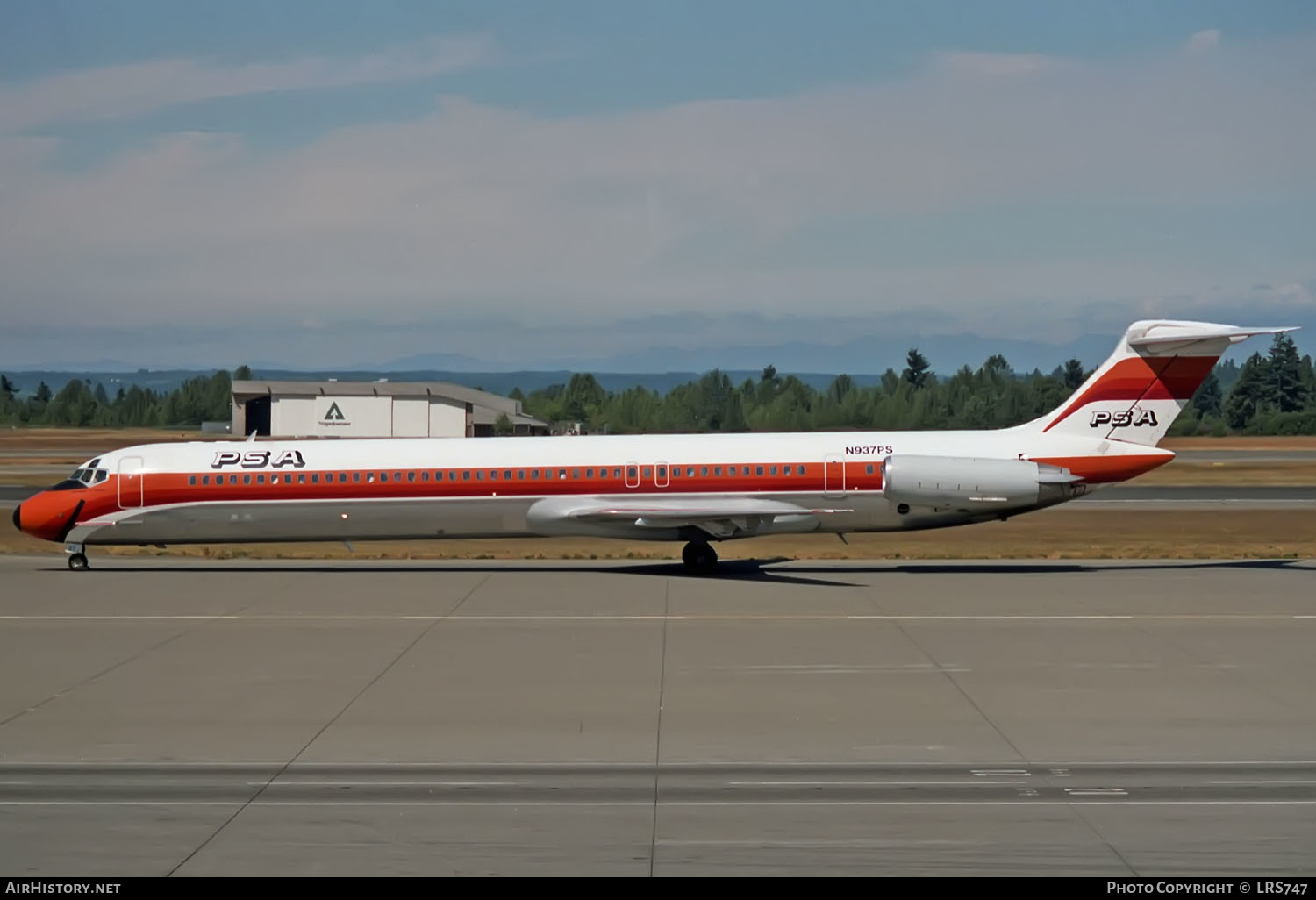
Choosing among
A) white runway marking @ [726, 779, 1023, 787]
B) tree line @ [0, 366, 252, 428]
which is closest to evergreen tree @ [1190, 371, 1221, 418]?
tree line @ [0, 366, 252, 428]

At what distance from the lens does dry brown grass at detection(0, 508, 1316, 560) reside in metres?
33.5

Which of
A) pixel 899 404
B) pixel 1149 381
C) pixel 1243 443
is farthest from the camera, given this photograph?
pixel 899 404

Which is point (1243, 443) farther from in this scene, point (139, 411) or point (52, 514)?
point (139, 411)

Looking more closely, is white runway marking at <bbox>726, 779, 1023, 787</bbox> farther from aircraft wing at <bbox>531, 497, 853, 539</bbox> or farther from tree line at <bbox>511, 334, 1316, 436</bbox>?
tree line at <bbox>511, 334, 1316, 436</bbox>

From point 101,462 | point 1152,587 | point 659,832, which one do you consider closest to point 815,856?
point 659,832

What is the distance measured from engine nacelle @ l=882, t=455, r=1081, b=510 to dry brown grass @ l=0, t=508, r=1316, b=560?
3888mm

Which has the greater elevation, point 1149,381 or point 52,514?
point 1149,381

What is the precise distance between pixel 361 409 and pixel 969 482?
70825 millimetres

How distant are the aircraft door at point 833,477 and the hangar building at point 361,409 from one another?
215ft

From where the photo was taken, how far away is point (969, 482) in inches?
1121

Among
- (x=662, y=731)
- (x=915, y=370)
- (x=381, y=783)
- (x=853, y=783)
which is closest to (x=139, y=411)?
(x=915, y=370)

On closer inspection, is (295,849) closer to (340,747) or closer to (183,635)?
(340,747)

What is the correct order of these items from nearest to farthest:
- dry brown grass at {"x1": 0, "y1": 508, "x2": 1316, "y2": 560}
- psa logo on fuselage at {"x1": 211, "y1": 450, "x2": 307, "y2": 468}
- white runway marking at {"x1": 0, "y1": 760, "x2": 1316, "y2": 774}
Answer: white runway marking at {"x1": 0, "y1": 760, "x2": 1316, "y2": 774}, psa logo on fuselage at {"x1": 211, "y1": 450, "x2": 307, "y2": 468}, dry brown grass at {"x1": 0, "y1": 508, "x2": 1316, "y2": 560}

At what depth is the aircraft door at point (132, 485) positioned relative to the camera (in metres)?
30.0
